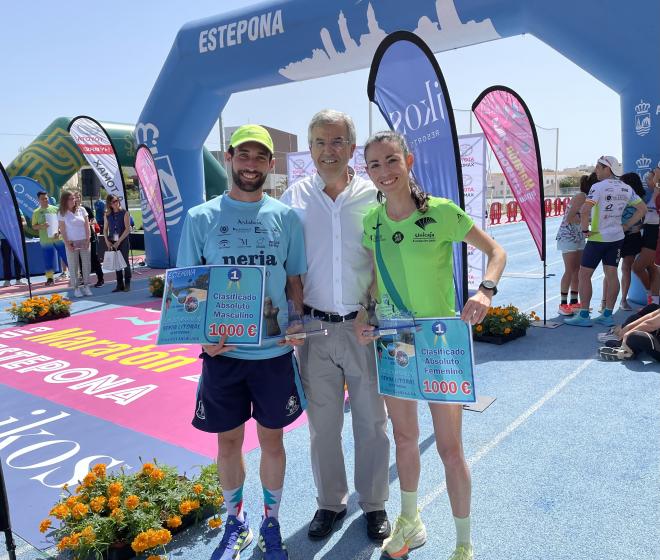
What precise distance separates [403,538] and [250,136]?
193 centimetres

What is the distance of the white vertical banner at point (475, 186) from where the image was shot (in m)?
7.10

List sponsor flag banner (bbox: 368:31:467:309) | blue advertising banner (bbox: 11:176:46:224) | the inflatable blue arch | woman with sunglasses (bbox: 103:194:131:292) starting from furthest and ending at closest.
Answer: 1. blue advertising banner (bbox: 11:176:46:224)
2. woman with sunglasses (bbox: 103:194:131:292)
3. the inflatable blue arch
4. sponsor flag banner (bbox: 368:31:467:309)

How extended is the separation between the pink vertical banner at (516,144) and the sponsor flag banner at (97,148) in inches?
324

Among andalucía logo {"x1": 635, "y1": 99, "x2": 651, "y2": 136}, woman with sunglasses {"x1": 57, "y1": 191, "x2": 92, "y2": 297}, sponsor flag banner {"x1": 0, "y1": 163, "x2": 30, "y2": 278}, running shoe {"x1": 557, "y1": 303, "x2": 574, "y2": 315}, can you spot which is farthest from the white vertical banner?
woman with sunglasses {"x1": 57, "y1": 191, "x2": 92, "y2": 297}

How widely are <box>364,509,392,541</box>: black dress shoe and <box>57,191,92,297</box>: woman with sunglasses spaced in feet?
28.7

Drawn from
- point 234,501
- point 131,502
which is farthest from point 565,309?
point 131,502

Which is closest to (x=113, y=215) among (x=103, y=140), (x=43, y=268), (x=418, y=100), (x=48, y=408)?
(x=103, y=140)

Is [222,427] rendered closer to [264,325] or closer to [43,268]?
[264,325]

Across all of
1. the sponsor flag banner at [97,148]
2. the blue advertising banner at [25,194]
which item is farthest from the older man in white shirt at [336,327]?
the blue advertising banner at [25,194]

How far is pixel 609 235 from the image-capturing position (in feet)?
20.7

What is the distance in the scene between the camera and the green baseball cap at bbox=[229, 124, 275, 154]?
2.28 meters

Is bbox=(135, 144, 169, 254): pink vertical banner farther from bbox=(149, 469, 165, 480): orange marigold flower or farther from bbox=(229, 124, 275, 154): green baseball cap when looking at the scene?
bbox=(229, 124, 275, 154): green baseball cap

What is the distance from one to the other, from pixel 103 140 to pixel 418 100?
962cm

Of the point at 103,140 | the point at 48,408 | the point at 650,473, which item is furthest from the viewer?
the point at 103,140
